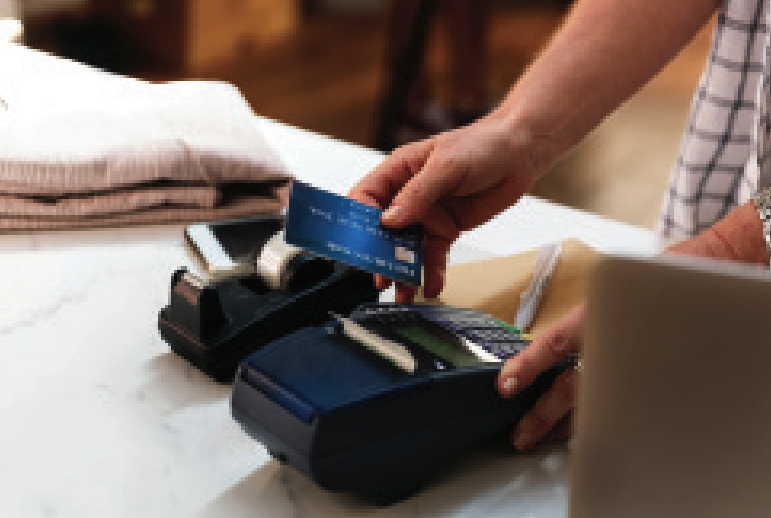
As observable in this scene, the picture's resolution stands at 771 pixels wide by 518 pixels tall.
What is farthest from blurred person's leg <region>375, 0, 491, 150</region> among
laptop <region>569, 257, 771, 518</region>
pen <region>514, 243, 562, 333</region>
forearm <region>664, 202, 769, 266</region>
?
laptop <region>569, 257, 771, 518</region>

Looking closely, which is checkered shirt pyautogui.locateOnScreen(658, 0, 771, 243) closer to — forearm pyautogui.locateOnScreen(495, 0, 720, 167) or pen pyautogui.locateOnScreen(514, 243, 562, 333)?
forearm pyautogui.locateOnScreen(495, 0, 720, 167)

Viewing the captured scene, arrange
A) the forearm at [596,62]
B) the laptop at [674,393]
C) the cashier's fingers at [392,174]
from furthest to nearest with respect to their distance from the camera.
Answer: the forearm at [596,62] → the cashier's fingers at [392,174] → the laptop at [674,393]

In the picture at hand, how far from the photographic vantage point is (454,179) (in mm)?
948

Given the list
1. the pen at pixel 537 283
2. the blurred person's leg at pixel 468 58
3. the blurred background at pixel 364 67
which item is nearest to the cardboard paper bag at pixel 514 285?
the pen at pixel 537 283

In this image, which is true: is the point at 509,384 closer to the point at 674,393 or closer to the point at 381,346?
the point at 381,346

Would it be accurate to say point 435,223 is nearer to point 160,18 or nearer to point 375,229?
point 375,229

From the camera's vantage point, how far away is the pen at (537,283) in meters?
0.84

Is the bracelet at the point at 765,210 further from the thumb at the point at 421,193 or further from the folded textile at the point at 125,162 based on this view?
the folded textile at the point at 125,162

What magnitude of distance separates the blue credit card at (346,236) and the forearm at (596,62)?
0.31 metres

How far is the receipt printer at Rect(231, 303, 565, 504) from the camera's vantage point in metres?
0.61

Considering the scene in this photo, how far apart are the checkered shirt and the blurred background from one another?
6.45 feet

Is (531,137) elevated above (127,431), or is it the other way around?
(531,137)

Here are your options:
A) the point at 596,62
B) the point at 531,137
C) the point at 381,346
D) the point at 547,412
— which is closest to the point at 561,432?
the point at 547,412

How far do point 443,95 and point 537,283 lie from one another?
335 centimetres
